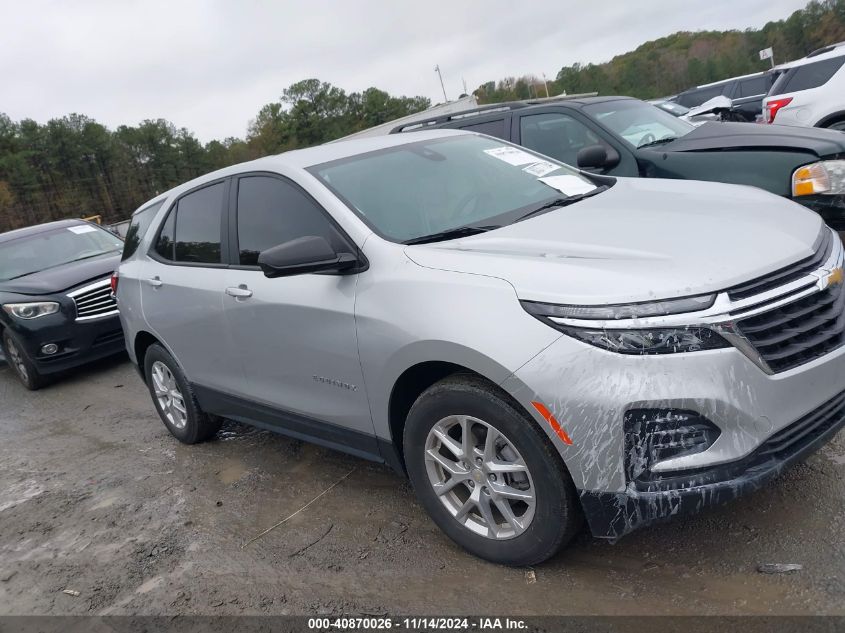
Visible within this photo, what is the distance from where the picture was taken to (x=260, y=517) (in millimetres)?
4000

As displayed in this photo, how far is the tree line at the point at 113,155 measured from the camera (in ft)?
221

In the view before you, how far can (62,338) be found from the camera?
305 inches

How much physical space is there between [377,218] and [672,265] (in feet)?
4.53

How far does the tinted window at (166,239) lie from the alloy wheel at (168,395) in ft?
2.43

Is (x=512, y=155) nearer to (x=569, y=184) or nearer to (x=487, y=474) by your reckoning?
(x=569, y=184)

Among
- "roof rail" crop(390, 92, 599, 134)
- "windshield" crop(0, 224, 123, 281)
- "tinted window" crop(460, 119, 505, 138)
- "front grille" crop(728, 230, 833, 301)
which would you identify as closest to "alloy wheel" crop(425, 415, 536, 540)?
"front grille" crop(728, 230, 833, 301)

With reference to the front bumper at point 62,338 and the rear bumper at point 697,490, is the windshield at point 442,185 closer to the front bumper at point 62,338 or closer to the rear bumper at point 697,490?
the rear bumper at point 697,490

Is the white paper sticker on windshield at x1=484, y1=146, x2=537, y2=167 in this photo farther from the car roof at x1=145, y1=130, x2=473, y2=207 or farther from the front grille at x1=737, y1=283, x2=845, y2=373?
the front grille at x1=737, y1=283, x2=845, y2=373

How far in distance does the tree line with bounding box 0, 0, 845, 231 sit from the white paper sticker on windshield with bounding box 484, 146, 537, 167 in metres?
61.9

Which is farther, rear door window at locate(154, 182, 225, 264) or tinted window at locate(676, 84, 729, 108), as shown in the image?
tinted window at locate(676, 84, 729, 108)

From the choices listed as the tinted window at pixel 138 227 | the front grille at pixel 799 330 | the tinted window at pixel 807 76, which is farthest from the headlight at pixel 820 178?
the tinted window at pixel 807 76

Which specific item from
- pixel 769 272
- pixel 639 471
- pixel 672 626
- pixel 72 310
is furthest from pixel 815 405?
pixel 72 310

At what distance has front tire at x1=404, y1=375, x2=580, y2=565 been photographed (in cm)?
270

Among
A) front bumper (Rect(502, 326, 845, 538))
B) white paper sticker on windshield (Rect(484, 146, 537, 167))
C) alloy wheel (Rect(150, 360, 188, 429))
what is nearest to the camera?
front bumper (Rect(502, 326, 845, 538))
